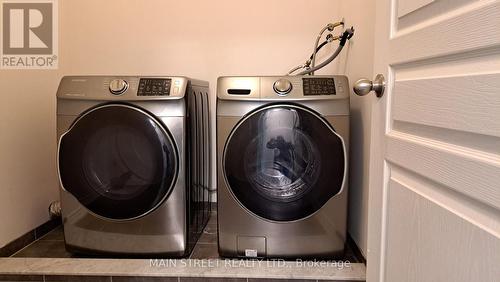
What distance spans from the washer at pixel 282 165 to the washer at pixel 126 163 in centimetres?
16

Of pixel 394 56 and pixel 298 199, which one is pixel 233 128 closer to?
pixel 298 199

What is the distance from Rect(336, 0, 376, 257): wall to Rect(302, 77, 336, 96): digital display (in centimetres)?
15

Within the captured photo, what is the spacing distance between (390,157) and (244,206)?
0.68 meters

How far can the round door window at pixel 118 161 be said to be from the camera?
1322mm

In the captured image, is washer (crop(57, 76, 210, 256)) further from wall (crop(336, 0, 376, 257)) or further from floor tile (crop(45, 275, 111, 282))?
wall (crop(336, 0, 376, 257))

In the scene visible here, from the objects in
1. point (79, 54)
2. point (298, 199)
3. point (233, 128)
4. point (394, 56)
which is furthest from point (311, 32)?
point (79, 54)

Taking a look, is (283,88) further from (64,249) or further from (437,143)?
(64,249)

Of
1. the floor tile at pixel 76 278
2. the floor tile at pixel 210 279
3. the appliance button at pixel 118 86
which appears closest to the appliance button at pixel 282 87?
the appliance button at pixel 118 86

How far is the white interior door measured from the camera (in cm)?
50

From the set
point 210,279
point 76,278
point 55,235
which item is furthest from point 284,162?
point 55,235

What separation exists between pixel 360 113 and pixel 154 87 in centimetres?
86

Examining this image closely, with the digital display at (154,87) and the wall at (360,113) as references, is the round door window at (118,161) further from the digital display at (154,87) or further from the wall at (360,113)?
the wall at (360,113)

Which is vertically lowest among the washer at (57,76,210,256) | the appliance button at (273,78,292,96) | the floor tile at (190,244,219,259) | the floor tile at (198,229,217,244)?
the floor tile at (190,244,219,259)

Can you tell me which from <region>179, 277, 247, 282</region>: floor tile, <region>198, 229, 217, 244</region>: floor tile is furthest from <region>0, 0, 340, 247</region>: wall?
<region>179, 277, 247, 282</region>: floor tile
